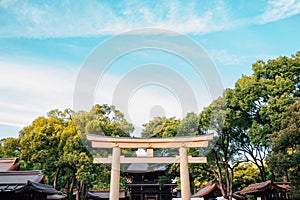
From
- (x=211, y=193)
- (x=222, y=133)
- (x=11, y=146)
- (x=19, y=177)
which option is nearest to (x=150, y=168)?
(x=211, y=193)

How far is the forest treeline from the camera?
40.9ft

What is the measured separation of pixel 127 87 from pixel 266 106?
9281mm

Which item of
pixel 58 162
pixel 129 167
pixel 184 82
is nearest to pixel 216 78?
pixel 184 82

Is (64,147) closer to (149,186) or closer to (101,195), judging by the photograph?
(101,195)

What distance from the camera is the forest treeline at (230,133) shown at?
40.9 ft

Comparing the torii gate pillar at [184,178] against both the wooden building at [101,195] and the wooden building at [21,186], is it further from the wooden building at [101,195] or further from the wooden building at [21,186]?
the wooden building at [101,195]

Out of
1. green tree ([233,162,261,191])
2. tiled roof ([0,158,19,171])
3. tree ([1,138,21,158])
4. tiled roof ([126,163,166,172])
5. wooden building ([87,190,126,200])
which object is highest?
tree ([1,138,21,158])

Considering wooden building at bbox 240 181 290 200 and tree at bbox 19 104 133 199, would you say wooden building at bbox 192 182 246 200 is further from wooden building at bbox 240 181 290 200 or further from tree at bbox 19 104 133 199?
tree at bbox 19 104 133 199

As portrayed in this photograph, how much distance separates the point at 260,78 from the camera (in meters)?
17.9

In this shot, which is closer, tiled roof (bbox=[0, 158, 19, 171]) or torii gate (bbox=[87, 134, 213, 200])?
torii gate (bbox=[87, 134, 213, 200])

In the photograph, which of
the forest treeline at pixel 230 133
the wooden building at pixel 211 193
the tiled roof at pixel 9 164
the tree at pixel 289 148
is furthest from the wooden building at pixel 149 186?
the tree at pixel 289 148

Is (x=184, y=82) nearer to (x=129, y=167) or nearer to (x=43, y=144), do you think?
(x=129, y=167)

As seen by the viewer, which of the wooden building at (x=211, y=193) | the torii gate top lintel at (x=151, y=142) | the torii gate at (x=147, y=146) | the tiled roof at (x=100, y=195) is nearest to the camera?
the torii gate at (x=147, y=146)

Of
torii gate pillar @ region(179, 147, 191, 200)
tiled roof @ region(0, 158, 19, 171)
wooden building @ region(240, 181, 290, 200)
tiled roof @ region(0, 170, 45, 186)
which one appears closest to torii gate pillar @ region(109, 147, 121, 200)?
torii gate pillar @ region(179, 147, 191, 200)
